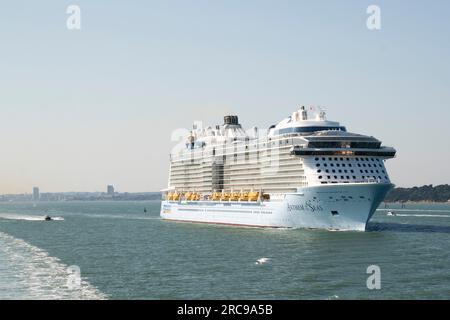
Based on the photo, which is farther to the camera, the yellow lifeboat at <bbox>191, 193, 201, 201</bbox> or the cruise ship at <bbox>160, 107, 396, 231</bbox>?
the yellow lifeboat at <bbox>191, 193, 201, 201</bbox>

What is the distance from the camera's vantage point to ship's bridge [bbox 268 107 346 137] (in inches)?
3248

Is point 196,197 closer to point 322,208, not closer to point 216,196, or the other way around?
point 216,196

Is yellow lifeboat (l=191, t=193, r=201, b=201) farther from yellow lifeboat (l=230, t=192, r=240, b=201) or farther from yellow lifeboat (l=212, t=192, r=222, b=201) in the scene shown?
yellow lifeboat (l=230, t=192, r=240, b=201)

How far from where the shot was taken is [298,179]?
77812mm

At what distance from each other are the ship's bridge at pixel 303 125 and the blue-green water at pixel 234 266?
16107mm

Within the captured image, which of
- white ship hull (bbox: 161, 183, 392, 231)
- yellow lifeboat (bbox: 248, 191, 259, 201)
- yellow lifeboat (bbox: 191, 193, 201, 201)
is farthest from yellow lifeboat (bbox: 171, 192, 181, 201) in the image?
yellow lifeboat (bbox: 248, 191, 259, 201)

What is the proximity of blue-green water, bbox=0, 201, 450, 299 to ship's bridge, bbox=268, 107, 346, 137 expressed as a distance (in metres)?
16.1

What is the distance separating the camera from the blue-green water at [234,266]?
3584 cm

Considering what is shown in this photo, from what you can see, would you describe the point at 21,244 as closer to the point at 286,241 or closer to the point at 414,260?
the point at 286,241

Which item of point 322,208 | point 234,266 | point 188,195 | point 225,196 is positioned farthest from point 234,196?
point 234,266

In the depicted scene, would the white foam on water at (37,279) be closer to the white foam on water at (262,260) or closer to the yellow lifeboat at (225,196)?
the white foam on water at (262,260)

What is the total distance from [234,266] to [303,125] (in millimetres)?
40219

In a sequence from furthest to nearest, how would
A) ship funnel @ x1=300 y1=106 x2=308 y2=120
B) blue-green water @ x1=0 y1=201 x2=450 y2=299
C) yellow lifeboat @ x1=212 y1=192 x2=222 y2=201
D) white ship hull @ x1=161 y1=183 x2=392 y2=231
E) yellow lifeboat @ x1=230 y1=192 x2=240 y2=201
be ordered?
yellow lifeboat @ x1=212 y1=192 x2=222 y2=201 → yellow lifeboat @ x1=230 y1=192 x2=240 y2=201 → ship funnel @ x1=300 y1=106 x2=308 y2=120 → white ship hull @ x1=161 y1=183 x2=392 y2=231 → blue-green water @ x1=0 y1=201 x2=450 y2=299
